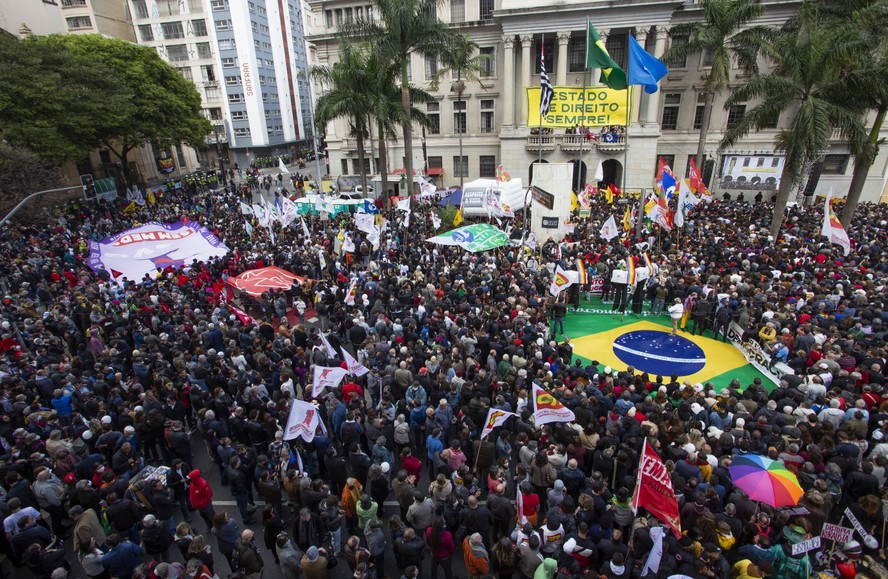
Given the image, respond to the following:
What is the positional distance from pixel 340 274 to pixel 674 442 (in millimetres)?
12373

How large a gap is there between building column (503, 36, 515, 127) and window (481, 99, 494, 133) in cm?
286

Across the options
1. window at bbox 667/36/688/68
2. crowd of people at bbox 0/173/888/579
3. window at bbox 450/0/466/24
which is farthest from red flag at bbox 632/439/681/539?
window at bbox 450/0/466/24

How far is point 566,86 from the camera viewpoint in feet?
103

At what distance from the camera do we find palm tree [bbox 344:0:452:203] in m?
25.0

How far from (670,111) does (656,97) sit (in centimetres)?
321

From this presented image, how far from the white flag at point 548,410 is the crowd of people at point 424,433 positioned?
440 mm

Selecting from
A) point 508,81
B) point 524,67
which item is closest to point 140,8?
point 508,81

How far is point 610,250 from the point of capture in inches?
764

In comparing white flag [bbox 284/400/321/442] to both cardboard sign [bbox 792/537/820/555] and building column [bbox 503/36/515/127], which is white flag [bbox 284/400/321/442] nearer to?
cardboard sign [bbox 792/537/820/555]

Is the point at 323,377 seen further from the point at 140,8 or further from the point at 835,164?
Answer: the point at 140,8

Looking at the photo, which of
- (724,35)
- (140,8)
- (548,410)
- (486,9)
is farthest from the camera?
(140,8)

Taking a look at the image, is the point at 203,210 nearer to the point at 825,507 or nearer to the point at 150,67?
the point at 150,67

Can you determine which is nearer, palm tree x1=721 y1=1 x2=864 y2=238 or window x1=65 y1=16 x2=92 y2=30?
palm tree x1=721 y1=1 x2=864 y2=238

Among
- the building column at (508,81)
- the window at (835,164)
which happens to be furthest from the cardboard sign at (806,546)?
the window at (835,164)
